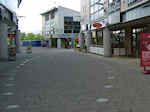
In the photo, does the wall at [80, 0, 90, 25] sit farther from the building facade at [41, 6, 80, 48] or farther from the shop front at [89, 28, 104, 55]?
the building facade at [41, 6, 80, 48]

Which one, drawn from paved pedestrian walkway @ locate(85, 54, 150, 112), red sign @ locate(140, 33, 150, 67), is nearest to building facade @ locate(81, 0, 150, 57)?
red sign @ locate(140, 33, 150, 67)

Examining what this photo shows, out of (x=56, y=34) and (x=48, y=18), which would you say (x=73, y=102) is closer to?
(x=56, y=34)

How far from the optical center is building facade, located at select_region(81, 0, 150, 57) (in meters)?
17.0

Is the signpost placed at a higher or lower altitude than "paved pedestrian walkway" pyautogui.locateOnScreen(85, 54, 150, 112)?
higher

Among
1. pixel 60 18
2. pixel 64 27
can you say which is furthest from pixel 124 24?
pixel 64 27

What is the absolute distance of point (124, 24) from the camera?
21.2 metres

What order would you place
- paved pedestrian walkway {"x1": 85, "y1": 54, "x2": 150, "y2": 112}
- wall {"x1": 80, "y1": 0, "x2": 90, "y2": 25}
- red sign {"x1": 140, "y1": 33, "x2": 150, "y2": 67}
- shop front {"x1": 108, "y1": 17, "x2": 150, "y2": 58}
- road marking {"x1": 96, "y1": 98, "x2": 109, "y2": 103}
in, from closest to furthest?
paved pedestrian walkway {"x1": 85, "y1": 54, "x2": 150, "y2": 112}
road marking {"x1": 96, "y1": 98, "x2": 109, "y2": 103}
red sign {"x1": 140, "y1": 33, "x2": 150, "y2": 67}
shop front {"x1": 108, "y1": 17, "x2": 150, "y2": 58}
wall {"x1": 80, "y1": 0, "x2": 90, "y2": 25}

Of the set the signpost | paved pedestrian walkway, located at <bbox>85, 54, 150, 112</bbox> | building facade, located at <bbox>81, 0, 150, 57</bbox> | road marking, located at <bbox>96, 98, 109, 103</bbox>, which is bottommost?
road marking, located at <bbox>96, 98, 109, 103</bbox>

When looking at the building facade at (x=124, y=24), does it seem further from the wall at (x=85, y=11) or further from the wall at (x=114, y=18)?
the wall at (x=85, y=11)

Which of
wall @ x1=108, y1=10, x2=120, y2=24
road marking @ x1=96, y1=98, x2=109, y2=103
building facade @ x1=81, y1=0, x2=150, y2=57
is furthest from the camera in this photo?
wall @ x1=108, y1=10, x2=120, y2=24

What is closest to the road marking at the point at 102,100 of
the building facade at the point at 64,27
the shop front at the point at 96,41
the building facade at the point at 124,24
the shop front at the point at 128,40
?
the building facade at the point at 124,24

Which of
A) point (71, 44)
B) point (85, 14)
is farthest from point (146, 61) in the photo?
point (71, 44)

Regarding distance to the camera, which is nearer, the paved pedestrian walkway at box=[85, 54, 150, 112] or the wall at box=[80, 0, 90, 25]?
the paved pedestrian walkway at box=[85, 54, 150, 112]

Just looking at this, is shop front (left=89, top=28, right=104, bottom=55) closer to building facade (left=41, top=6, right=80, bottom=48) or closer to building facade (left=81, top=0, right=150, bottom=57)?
building facade (left=81, top=0, right=150, bottom=57)
